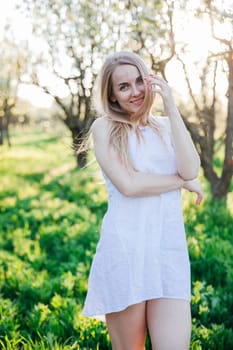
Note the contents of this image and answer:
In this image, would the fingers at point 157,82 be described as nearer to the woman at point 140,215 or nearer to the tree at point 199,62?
the woman at point 140,215

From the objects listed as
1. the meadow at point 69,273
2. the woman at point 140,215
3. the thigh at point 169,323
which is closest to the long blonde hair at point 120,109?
the woman at point 140,215

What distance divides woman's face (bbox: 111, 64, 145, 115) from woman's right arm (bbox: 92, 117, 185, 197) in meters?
0.16

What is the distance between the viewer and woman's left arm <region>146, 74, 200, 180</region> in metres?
2.69

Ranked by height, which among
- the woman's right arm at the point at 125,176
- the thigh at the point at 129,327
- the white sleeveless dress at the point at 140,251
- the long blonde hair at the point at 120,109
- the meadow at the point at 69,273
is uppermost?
the long blonde hair at the point at 120,109

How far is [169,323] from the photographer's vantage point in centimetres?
259

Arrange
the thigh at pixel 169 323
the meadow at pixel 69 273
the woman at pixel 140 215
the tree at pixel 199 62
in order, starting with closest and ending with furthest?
the thigh at pixel 169 323 < the woman at pixel 140 215 < the meadow at pixel 69 273 < the tree at pixel 199 62

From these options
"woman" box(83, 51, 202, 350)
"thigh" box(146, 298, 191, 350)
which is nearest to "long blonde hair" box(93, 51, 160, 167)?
"woman" box(83, 51, 202, 350)

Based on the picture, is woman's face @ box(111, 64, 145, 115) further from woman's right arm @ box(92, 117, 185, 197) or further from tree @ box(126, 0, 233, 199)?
tree @ box(126, 0, 233, 199)

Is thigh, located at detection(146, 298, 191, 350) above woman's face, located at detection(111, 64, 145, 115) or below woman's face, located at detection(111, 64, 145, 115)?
below

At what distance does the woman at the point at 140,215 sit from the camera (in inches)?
105

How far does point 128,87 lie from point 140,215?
26.4 inches

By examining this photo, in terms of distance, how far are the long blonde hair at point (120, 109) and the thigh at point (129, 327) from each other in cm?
73

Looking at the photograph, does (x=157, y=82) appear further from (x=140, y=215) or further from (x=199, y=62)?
(x=199, y=62)

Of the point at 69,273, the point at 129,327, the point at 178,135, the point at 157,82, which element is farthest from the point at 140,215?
the point at 69,273
